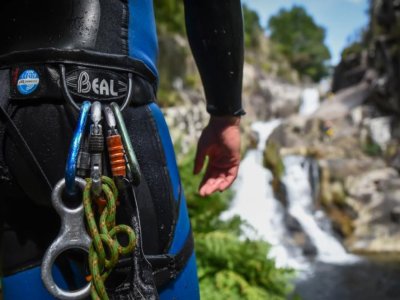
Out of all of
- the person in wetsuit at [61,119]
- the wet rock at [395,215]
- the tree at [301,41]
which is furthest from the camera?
the tree at [301,41]

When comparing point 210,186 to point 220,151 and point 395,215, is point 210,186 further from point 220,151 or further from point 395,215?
point 395,215

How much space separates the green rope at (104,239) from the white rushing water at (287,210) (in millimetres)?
9445

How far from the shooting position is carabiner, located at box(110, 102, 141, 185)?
0.85 metres

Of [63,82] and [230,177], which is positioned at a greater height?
[63,82]

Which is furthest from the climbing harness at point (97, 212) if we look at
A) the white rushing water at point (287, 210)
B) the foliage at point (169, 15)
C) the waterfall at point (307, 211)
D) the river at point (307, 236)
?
the foliage at point (169, 15)

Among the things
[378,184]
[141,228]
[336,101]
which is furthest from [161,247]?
[336,101]

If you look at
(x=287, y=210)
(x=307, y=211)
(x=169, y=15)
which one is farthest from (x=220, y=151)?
(x=169, y=15)

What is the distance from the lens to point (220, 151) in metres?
1.26

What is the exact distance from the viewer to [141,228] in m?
0.93

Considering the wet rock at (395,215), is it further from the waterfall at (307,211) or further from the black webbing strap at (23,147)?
the black webbing strap at (23,147)

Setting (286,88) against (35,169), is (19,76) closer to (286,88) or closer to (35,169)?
(35,169)

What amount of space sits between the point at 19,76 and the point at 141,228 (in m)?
0.41

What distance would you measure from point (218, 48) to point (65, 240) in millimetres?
641

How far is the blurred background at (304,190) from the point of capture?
3.66m
